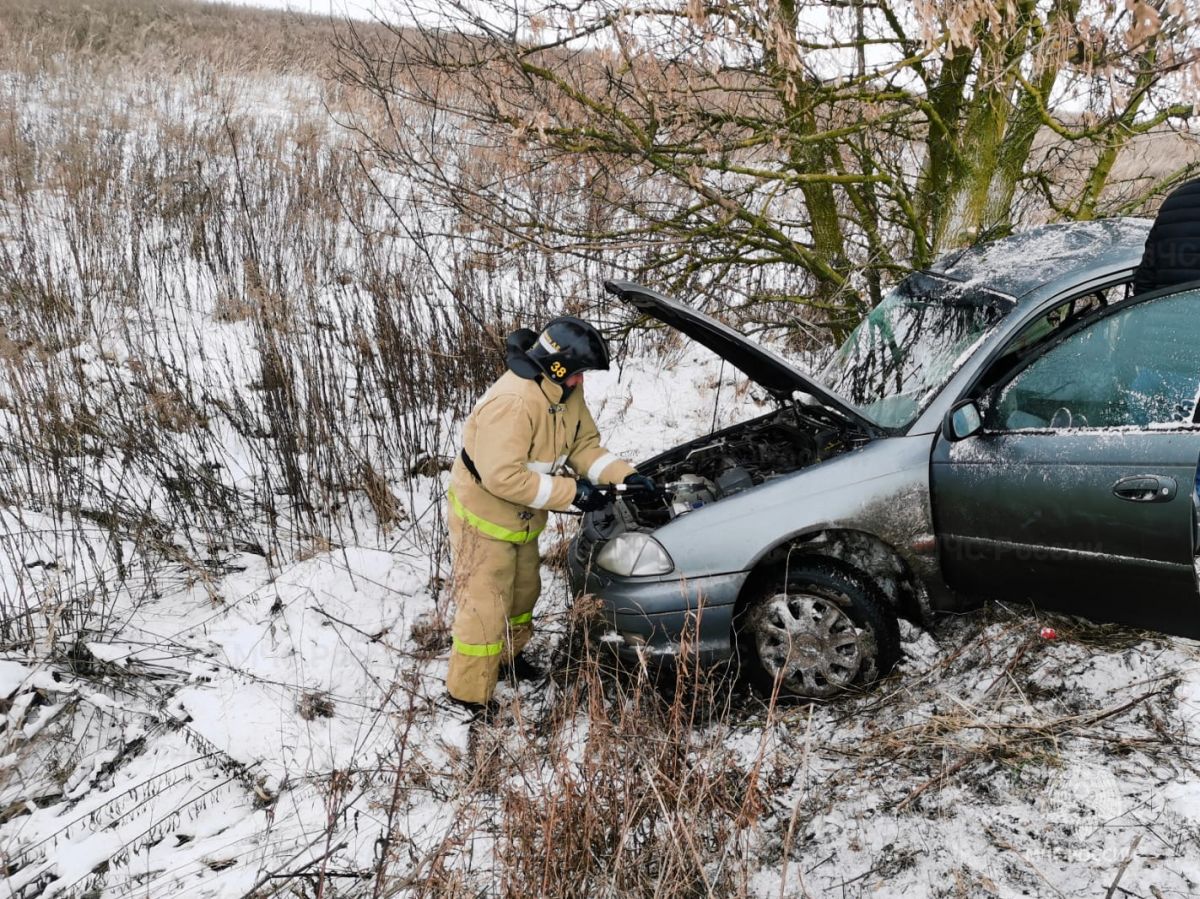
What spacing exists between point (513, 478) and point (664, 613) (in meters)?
0.79

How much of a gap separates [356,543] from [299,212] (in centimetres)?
488

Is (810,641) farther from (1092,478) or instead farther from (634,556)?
(1092,478)

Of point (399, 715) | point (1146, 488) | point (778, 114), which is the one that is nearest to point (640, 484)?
point (399, 715)

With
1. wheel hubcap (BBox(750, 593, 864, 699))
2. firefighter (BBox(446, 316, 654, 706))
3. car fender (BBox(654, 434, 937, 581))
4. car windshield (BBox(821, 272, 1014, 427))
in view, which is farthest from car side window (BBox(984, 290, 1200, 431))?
firefighter (BBox(446, 316, 654, 706))

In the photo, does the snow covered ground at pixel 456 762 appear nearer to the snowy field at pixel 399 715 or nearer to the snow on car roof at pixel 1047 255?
the snowy field at pixel 399 715

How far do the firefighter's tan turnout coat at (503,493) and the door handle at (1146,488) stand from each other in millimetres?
1842

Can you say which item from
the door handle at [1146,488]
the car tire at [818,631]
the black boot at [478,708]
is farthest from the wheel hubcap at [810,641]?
the black boot at [478,708]

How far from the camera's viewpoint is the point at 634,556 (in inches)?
121

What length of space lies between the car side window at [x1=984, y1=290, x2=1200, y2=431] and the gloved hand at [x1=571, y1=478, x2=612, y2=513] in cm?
152

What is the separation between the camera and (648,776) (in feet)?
6.47

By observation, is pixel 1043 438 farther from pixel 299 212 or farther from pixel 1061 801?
pixel 299 212

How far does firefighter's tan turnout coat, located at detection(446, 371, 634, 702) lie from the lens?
124 inches

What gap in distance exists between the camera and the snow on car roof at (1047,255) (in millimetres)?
3059

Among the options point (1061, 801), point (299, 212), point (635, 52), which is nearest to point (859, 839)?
point (1061, 801)
